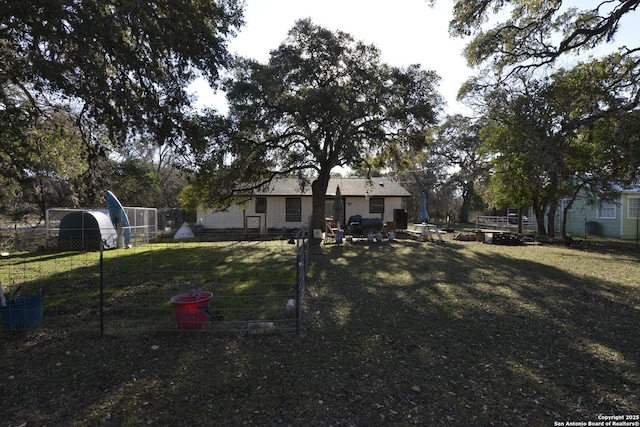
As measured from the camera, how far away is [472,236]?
19.6 meters

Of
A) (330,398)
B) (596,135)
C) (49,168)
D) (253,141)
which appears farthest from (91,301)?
(596,135)

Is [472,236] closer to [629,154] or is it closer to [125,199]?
[629,154]

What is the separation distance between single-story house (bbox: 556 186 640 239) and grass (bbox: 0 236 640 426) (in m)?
20.4

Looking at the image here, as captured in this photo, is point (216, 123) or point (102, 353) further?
point (216, 123)

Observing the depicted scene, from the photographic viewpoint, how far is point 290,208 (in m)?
25.3

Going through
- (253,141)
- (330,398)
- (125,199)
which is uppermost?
(253,141)

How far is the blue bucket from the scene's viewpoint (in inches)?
197

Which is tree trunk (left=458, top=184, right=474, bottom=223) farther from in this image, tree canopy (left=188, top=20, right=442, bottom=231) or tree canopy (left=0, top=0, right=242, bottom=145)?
tree canopy (left=0, top=0, right=242, bottom=145)

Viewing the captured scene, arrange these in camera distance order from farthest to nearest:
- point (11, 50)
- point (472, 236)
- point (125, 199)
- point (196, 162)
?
point (125, 199)
point (472, 236)
point (196, 162)
point (11, 50)

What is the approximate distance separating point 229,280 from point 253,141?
899 centimetres

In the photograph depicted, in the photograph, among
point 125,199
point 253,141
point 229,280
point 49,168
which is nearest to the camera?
point 229,280

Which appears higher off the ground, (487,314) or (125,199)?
(125,199)

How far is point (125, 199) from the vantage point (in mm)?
29531

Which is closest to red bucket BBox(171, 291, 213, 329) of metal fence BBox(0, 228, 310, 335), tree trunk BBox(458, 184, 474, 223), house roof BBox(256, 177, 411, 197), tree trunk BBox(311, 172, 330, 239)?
metal fence BBox(0, 228, 310, 335)
